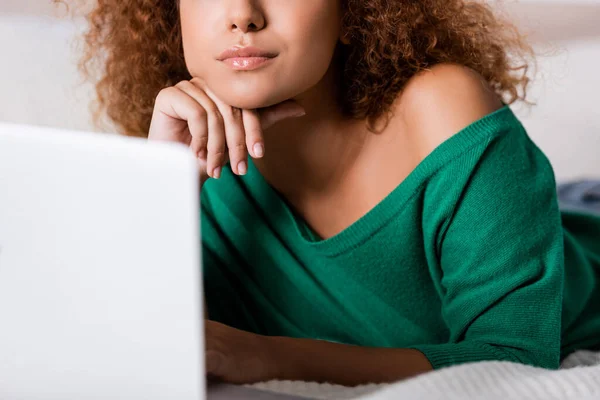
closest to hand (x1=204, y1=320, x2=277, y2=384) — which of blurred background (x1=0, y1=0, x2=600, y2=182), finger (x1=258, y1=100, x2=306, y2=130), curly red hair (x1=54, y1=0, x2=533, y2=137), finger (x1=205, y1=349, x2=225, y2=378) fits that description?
finger (x1=205, y1=349, x2=225, y2=378)

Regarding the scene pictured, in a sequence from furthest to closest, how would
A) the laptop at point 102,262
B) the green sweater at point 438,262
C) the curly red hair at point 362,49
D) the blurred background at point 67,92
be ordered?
the blurred background at point 67,92 → the curly red hair at point 362,49 → the green sweater at point 438,262 → the laptop at point 102,262

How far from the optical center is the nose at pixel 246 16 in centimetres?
86

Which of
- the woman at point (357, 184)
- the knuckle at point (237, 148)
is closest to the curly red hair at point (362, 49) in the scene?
the woman at point (357, 184)

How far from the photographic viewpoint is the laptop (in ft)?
1.34

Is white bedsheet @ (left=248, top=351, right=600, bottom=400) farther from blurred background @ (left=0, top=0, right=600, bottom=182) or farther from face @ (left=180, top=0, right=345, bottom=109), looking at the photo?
blurred background @ (left=0, top=0, right=600, bottom=182)

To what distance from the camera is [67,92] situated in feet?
5.83

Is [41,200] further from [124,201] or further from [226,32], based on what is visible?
[226,32]

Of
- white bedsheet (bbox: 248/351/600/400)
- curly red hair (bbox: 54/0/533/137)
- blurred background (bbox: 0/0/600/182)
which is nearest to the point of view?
white bedsheet (bbox: 248/351/600/400)

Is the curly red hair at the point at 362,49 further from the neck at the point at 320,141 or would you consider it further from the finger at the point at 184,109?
the finger at the point at 184,109

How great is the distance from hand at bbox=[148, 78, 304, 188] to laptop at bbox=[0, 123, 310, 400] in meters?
0.45

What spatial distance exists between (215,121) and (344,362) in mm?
334

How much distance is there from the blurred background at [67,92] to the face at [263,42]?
29.4 inches

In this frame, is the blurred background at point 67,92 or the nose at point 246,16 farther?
the blurred background at point 67,92

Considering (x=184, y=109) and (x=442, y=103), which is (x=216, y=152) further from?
(x=442, y=103)
